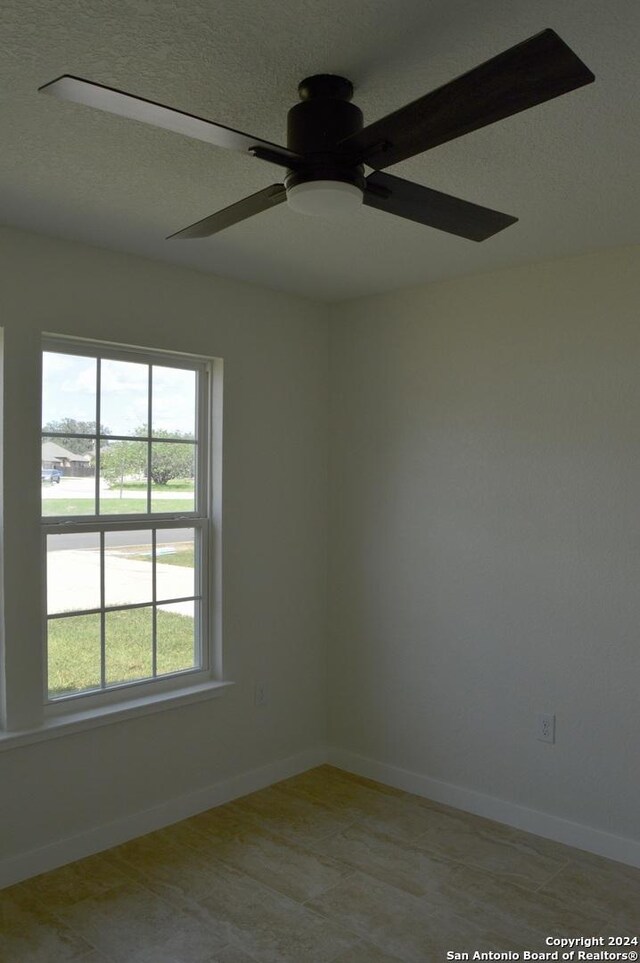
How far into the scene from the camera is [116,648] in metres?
3.29

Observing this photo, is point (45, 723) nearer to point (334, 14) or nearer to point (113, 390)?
point (113, 390)

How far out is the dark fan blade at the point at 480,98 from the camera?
3.92 ft

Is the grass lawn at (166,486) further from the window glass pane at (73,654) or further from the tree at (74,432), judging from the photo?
the window glass pane at (73,654)

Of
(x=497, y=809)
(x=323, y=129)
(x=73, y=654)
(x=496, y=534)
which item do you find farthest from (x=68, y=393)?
(x=497, y=809)

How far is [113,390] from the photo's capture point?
10.8ft

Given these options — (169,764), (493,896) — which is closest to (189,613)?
(169,764)

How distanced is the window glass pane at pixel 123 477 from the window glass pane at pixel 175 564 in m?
0.20

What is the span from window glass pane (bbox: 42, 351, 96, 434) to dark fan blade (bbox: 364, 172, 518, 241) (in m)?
1.76

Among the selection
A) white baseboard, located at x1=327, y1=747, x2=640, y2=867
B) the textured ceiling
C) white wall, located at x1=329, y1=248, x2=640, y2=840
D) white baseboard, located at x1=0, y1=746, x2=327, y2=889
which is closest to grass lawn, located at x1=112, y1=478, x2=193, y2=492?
white wall, located at x1=329, y1=248, x2=640, y2=840

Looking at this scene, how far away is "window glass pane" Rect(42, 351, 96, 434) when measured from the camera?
10.1 ft

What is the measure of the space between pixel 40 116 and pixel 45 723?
2222 mm

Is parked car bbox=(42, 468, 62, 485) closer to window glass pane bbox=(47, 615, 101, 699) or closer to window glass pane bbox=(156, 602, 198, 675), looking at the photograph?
window glass pane bbox=(47, 615, 101, 699)

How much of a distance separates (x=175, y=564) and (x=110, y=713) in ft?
2.42

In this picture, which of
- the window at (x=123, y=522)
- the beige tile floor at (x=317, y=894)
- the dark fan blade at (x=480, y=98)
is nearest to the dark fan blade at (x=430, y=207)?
the dark fan blade at (x=480, y=98)
